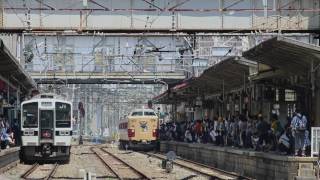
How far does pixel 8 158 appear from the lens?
984 inches

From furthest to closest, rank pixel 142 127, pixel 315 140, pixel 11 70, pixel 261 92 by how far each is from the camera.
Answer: pixel 142 127 → pixel 11 70 → pixel 261 92 → pixel 315 140

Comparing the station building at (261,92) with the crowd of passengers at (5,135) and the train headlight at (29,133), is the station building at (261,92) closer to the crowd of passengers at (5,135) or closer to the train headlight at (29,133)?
the train headlight at (29,133)

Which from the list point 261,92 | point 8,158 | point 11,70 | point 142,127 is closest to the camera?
point 8,158

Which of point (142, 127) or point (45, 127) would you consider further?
point (142, 127)

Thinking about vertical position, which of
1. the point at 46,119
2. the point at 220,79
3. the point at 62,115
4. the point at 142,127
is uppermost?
the point at 220,79

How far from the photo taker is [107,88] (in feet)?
240

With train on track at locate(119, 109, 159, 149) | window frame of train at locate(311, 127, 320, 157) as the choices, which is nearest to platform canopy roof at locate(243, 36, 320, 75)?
window frame of train at locate(311, 127, 320, 157)

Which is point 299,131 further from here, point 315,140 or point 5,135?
point 5,135

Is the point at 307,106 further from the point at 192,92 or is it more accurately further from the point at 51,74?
the point at 51,74

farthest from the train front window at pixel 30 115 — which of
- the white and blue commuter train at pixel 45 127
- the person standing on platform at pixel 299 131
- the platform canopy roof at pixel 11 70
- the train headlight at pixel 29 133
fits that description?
the person standing on platform at pixel 299 131

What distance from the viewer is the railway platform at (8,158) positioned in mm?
23150

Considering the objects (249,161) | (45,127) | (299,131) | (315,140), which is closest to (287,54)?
(299,131)

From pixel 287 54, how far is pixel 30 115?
39.7ft

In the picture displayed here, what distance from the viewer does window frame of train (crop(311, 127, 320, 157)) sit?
675 inches
